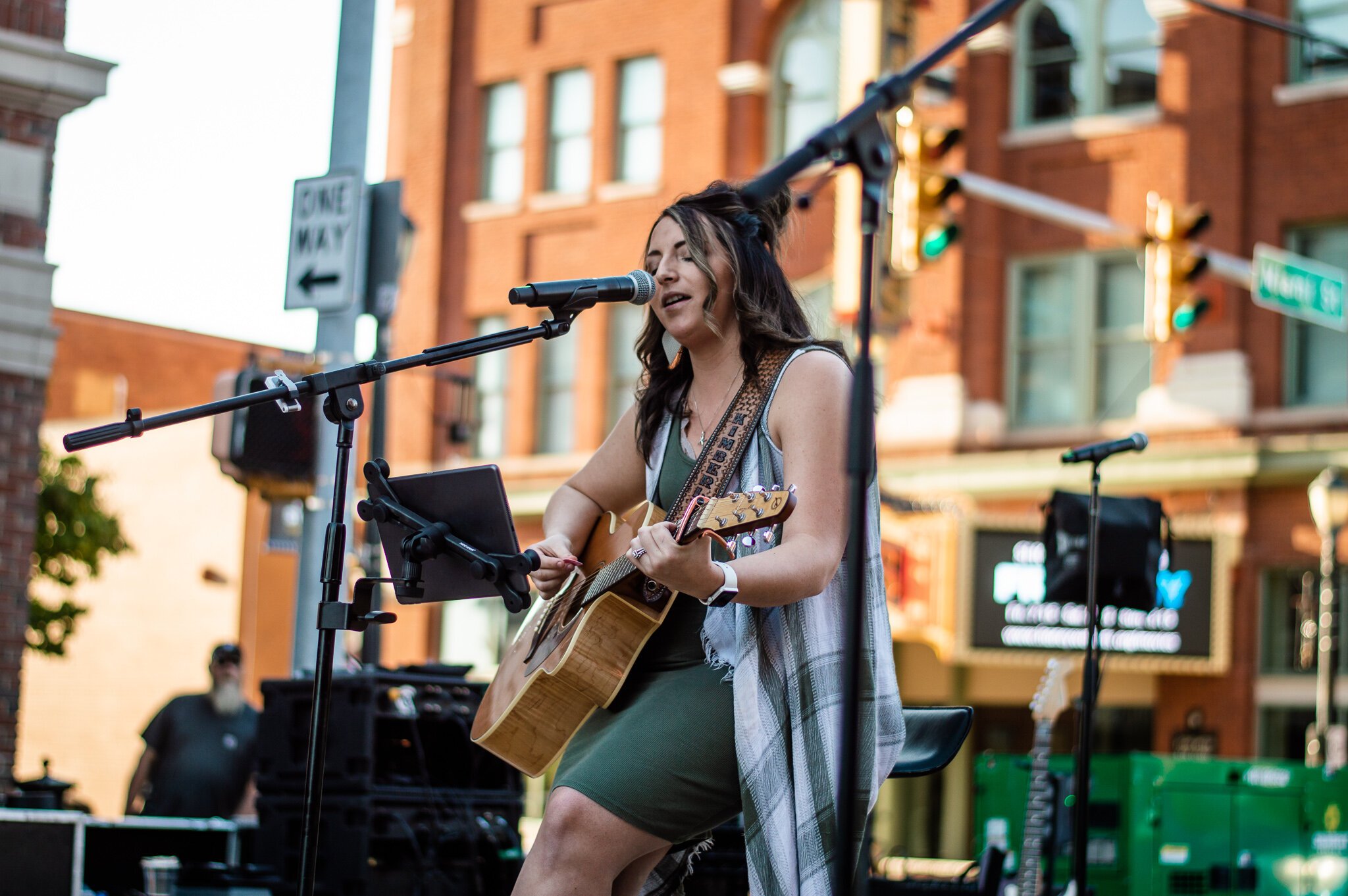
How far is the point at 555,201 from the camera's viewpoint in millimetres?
24219

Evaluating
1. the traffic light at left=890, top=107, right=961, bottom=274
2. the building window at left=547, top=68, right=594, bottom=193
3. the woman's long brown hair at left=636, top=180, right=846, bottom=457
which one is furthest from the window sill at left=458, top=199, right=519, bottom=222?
the woman's long brown hair at left=636, top=180, right=846, bottom=457

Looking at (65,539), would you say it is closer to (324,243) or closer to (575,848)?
(324,243)

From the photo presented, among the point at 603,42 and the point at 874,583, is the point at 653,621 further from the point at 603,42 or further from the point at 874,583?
the point at 603,42

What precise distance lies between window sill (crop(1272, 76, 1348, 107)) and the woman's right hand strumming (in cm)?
1645

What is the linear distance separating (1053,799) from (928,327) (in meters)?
12.7

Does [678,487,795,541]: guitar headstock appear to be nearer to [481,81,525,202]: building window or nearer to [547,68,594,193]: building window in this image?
[547,68,594,193]: building window

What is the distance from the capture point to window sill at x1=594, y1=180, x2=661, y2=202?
2334cm

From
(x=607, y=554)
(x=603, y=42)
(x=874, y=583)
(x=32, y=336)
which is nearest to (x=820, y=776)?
(x=874, y=583)

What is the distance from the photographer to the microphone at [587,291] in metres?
4.16

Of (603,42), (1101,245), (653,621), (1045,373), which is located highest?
(603,42)

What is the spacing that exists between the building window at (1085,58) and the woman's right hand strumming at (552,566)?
56.4 feet

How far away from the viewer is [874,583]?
13.1ft

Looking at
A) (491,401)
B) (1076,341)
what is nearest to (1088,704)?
(1076,341)

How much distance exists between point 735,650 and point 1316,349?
16061mm
